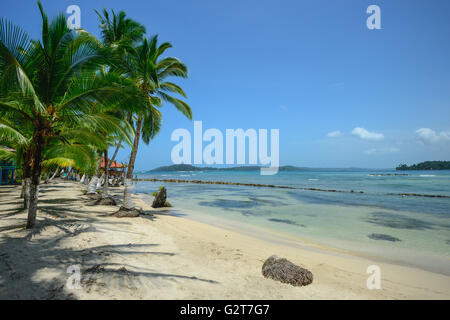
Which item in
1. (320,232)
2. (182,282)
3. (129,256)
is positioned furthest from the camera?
(320,232)

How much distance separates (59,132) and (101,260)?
406 cm

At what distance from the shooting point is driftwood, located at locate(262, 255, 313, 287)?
3957mm

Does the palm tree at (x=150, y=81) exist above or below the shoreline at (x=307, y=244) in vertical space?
above

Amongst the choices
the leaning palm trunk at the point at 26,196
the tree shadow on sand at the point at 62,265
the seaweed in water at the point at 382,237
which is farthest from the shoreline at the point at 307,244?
the leaning palm trunk at the point at 26,196

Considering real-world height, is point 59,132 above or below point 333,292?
above

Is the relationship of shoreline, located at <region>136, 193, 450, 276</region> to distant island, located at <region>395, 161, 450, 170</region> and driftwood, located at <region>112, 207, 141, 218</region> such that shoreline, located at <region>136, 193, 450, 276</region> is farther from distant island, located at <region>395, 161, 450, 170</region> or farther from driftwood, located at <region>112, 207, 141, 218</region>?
distant island, located at <region>395, 161, 450, 170</region>

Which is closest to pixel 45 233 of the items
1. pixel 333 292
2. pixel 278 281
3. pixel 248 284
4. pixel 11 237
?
pixel 11 237

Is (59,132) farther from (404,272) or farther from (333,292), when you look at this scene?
(404,272)

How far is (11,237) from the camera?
16.4 feet

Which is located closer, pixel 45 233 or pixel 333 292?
pixel 333 292

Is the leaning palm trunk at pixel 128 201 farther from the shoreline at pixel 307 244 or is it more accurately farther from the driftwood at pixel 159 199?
the driftwood at pixel 159 199

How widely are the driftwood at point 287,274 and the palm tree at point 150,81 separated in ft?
21.8

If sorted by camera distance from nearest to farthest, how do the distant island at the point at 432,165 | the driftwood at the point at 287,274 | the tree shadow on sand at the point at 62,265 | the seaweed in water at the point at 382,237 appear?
the tree shadow on sand at the point at 62,265 < the driftwood at the point at 287,274 < the seaweed in water at the point at 382,237 < the distant island at the point at 432,165

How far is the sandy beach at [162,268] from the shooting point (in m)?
3.26
